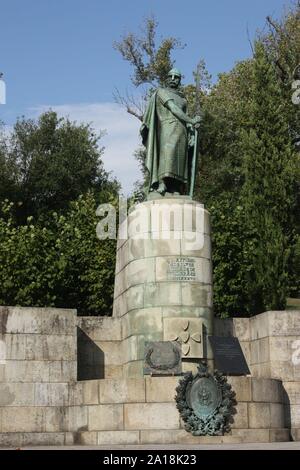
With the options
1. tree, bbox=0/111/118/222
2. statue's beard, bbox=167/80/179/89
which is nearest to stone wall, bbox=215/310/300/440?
statue's beard, bbox=167/80/179/89

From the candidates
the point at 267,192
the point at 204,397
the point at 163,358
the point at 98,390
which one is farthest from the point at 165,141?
the point at 267,192

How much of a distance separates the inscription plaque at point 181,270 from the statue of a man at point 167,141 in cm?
213

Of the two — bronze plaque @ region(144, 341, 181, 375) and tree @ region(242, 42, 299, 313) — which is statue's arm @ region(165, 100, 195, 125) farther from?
tree @ region(242, 42, 299, 313)

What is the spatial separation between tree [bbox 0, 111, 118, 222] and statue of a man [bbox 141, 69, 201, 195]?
22.0 m

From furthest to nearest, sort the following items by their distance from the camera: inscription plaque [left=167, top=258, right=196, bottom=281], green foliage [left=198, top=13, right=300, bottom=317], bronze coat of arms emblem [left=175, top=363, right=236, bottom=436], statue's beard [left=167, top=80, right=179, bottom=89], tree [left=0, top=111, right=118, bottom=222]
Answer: tree [left=0, top=111, right=118, bottom=222], green foliage [left=198, top=13, right=300, bottom=317], statue's beard [left=167, top=80, right=179, bottom=89], inscription plaque [left=167, top=258, right=196, bottom=281], bronze coat of arms emblem [left=175, top=363, right=236, bottom=436]

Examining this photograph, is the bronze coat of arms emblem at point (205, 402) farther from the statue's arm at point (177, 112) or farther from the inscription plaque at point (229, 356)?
the statue's arm at point (177, 112)

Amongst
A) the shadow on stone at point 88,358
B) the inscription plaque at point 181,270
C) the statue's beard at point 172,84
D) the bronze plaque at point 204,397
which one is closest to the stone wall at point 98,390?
the shadow on stone at point 88,358

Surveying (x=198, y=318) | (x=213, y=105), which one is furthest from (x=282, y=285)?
(x=213, y=105)

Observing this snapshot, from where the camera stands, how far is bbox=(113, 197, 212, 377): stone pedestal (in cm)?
2008

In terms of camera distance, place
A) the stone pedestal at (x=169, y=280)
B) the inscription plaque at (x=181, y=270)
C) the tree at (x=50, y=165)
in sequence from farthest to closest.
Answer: the tree at (x=50, y=165) → the inscription plaque at (x=181, y=270) → the stone pedestal at (x=169, y=280)

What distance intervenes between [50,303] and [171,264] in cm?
1158

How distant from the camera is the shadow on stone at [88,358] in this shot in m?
22.4

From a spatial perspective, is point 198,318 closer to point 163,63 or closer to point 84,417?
point 84,417

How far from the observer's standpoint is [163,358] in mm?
19469
